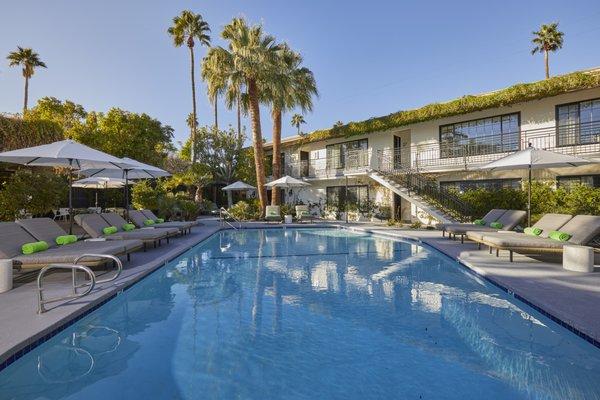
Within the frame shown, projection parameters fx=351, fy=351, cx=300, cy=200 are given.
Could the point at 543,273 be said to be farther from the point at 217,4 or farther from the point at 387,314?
the point at 217,4

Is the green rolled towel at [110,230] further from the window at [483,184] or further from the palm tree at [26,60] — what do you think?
the palm tree at [26,60]

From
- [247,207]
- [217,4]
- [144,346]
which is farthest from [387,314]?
[247,207]

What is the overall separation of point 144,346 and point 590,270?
849cm

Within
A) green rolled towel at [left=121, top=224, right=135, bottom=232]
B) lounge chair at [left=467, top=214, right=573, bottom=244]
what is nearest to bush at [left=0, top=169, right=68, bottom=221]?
green rolled towel at [left=121, top=224, right=135, bottom=232]

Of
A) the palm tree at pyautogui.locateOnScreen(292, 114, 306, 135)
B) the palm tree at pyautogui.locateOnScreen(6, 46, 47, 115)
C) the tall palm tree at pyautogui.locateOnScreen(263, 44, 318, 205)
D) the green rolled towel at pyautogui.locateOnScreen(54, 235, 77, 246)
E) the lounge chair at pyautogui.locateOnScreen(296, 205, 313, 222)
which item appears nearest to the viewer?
the green rolled towel at pyautogui.locateOnScreen(54, 235, 77, 246)

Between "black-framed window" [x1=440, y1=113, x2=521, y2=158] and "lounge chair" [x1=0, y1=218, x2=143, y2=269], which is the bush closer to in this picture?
"lounge chair" [x1=0, y1=218, x2=143, y2=269]

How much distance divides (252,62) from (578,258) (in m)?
17.9

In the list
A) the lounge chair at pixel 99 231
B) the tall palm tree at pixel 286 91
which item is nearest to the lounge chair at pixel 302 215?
the tall palm tree at pixel 286 91

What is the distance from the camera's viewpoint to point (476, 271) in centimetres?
790

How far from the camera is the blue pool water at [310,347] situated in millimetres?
3557

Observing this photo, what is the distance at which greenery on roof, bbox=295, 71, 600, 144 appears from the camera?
14530 mm

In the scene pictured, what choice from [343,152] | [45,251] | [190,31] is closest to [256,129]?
[343,152]

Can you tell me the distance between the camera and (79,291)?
19.8ft

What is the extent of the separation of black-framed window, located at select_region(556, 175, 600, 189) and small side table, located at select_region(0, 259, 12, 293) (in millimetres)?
18736
